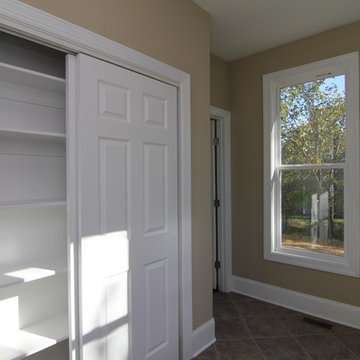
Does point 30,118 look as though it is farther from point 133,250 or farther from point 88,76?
point 133,250

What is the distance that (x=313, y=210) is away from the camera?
3094 mm

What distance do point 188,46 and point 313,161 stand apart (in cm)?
181

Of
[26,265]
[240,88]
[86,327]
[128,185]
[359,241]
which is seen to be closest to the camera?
[86,327]

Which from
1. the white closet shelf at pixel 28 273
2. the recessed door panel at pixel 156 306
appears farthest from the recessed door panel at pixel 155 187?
the white closet shelf at pixel 28 273

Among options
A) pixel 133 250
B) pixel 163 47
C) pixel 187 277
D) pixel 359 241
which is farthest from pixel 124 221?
pixel 359 241

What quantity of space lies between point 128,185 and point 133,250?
43 centimetres

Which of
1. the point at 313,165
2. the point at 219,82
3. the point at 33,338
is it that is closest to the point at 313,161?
the point at 313,165

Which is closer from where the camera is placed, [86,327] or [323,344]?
[86,327]

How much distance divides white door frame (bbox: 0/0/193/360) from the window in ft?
4.70

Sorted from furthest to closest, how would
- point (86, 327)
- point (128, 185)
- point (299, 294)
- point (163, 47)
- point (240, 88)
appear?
point (240, 88) → point (299, 294) → point (163, 47) → point (128, 185) → point (86, 327)

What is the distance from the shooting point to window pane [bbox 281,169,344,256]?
2.93 metres

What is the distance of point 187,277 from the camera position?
2.24 metres

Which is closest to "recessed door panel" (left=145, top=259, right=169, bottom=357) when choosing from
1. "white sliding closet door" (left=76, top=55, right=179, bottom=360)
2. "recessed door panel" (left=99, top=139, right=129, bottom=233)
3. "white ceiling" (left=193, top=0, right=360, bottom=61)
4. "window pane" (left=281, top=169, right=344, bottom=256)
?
"white sliding closet door" (left=76, top=55, right=179, bottom=360)

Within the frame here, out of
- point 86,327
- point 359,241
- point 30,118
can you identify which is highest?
point 30,118
